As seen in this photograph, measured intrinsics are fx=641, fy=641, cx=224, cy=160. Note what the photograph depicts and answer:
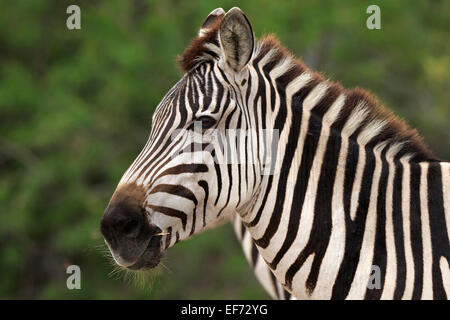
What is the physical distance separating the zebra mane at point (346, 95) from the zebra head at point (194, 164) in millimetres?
73

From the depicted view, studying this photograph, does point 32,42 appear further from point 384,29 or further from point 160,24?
point 384,29

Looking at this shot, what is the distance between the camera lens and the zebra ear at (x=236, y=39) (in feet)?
11.9

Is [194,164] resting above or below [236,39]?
below

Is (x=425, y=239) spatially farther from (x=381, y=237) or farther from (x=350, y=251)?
(x=350, y=251)

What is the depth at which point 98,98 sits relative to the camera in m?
15.6

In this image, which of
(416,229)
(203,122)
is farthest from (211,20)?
(416,229)

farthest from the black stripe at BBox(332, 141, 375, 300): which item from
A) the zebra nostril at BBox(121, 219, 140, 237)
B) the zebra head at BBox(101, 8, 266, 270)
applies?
the zebra nostril at BBox(121, 219, 140, 237)

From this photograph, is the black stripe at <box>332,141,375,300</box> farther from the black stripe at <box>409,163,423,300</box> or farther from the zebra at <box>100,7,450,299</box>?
the black stripe at <box>409,163,423,300</box>

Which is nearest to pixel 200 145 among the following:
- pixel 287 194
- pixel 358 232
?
pixel 287 194

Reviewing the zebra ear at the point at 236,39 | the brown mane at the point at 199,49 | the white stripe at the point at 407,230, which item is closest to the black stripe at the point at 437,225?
the white stripe at the point at 407,230

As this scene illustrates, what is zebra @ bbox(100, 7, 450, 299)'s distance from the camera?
353 cm

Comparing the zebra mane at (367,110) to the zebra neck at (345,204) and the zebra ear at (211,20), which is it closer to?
the zebra neck at (345,204)

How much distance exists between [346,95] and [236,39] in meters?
0.81
